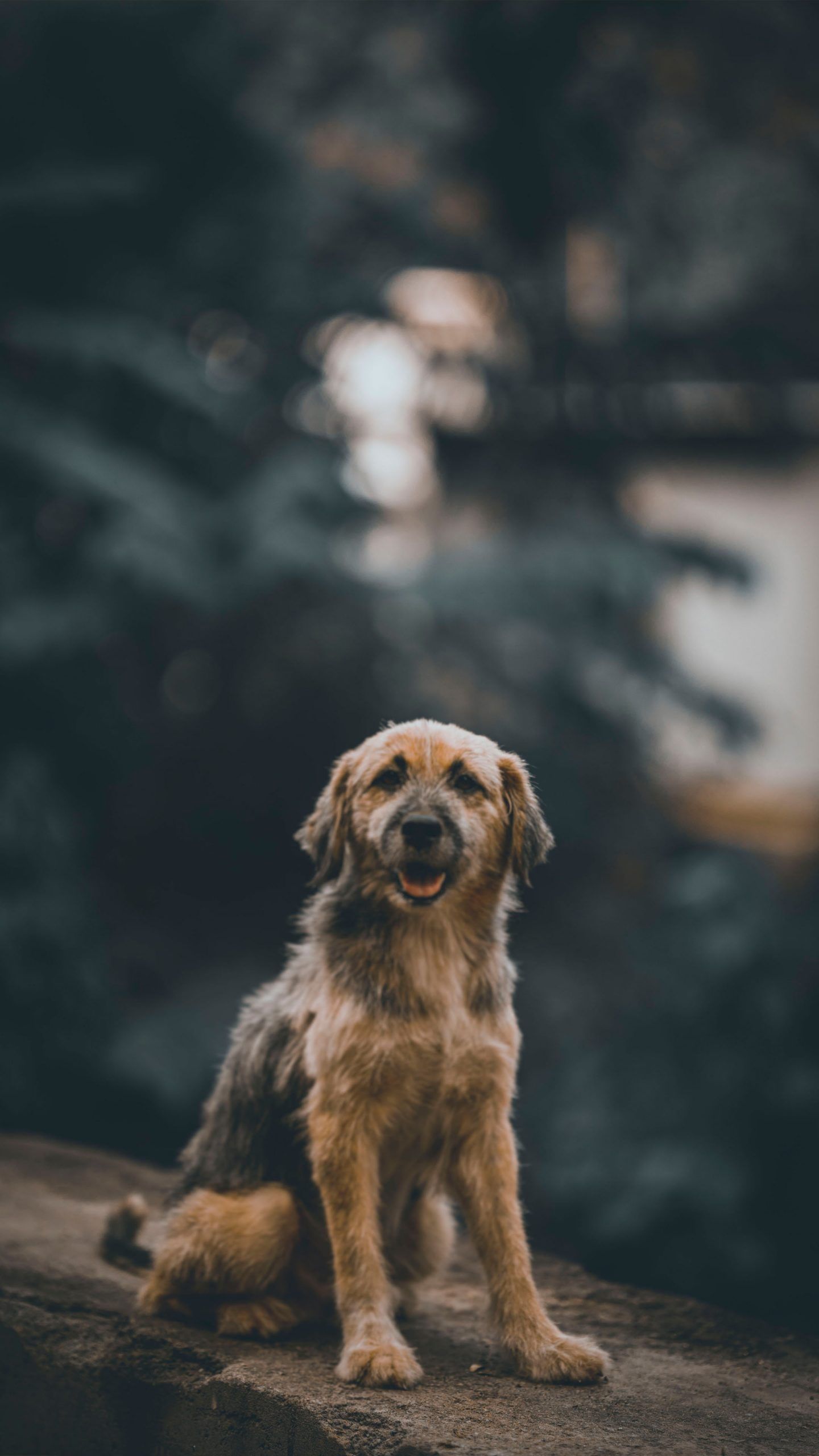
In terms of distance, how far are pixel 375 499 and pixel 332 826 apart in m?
5.54

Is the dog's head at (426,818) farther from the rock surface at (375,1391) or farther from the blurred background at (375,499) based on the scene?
the blurred background at (375,499)

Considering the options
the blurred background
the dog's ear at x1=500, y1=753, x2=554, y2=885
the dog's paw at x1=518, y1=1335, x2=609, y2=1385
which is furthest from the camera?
the blurred background

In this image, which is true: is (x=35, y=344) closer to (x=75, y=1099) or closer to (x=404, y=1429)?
(x=75, y=1099)

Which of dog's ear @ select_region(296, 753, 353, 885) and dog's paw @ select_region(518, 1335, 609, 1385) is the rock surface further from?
dog's ear @ select_region(296, 753, 353, 885)

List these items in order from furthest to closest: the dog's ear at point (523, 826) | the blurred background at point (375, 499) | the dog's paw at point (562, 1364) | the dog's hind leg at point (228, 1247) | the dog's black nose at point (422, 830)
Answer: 1. the blurred background at point (375, 499)
2. the dog's hind leg at point (228, 1247)
3. the dog's paw at point (562, 1364)
4. the dog's ear at point (523, 826)
5. the dog's black nose at point (422, 830)

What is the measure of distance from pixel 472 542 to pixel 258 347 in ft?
6.40

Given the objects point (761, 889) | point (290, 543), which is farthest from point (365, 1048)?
point (290, 543)

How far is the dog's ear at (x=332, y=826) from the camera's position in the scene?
3271 millimetres

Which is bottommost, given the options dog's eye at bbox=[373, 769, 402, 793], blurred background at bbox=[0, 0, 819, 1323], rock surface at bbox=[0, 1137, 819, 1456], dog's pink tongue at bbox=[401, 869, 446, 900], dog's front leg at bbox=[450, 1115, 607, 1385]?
rock surface at bbox=[0, 1137, 819, 1456]

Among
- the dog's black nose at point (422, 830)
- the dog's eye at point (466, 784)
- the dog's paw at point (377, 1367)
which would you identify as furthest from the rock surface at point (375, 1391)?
the dog's eye at point (466, 784)

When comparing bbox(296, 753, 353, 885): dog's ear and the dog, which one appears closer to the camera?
the dog

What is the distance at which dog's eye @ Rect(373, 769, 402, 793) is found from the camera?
3.11 m

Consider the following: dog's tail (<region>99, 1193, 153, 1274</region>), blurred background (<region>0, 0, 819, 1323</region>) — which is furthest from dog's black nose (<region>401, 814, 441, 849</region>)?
blurred background (<region>0, 0, 819, 1323</region>)

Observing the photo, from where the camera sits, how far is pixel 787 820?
10328 millimetres
